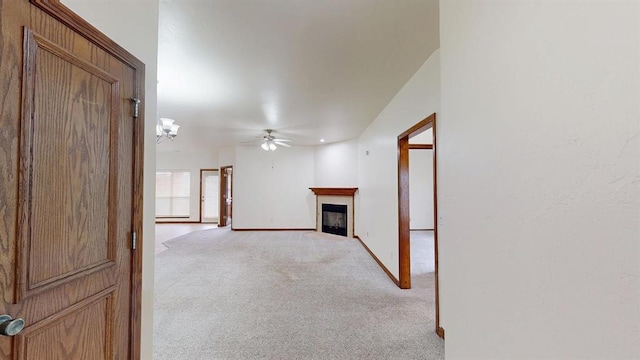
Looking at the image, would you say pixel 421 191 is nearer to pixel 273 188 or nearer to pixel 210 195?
pixel 273 188

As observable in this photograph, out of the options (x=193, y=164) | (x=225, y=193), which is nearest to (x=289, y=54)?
(x=225, y=193)

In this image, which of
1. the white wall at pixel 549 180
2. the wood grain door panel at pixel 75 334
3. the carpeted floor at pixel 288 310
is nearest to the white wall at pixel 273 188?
the carpeted floor at pixel 288 310

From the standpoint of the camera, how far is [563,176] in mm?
670

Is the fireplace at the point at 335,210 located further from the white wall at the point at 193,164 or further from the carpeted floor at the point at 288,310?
the white wall at the point at 193,164

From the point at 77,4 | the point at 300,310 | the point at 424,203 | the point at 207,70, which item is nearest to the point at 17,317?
the point at 77,4

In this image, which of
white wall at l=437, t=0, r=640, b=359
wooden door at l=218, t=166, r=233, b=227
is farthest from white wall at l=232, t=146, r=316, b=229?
white wall at l=437, t=0, r=640, b=359

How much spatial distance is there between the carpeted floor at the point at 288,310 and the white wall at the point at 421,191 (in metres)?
3.63

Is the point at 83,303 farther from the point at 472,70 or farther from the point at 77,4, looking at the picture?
the point at 472,70

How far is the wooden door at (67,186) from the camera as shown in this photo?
851mm

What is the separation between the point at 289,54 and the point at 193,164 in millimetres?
7729

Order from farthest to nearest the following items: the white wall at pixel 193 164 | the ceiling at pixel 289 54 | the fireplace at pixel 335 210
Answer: the white wall at pixel 193 164 → the fireplace at pixel 335 210 → the ceiling at pixel 289 54

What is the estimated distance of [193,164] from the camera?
8.82 metres

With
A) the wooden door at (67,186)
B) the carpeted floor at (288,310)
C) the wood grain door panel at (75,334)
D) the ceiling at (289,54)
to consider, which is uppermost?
the ceiling at (289,54)

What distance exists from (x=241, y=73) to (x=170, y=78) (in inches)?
31.8
